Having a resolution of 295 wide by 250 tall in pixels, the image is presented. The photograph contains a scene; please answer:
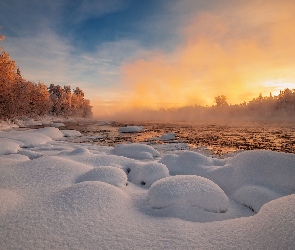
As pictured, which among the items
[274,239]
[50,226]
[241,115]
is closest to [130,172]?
[50,226]

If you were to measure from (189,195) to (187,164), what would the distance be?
3.47 meters

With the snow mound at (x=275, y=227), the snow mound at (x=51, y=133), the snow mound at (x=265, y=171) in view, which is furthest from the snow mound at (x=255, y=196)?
the snow mound at (x=51, y=133)

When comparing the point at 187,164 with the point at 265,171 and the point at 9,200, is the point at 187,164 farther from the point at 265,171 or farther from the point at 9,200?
the point at 9,200

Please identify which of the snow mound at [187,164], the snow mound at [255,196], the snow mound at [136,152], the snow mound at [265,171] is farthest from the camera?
the snow mound at [136,152]

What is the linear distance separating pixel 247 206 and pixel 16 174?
5420 mm

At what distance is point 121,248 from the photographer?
94.9 inches

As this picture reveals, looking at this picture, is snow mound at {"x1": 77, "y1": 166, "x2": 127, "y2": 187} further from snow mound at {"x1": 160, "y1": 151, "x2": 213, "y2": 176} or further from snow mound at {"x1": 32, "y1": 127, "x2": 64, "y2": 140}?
snow mound at {"x1": 32, "y1": 127, "x2": 64, "y2": 140}

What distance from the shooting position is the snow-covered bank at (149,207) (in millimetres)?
2484

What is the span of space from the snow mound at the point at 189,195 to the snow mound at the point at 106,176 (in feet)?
3.93

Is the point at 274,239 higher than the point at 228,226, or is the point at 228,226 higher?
the point at 274,239

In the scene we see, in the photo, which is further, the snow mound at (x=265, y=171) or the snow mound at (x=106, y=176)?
the snow mound at (x=106, y=176)

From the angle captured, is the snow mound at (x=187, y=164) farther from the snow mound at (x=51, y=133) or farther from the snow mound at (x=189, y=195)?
the snow mound at (x=51, y=133)

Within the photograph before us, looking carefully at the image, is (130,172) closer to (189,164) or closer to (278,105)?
(189,164)

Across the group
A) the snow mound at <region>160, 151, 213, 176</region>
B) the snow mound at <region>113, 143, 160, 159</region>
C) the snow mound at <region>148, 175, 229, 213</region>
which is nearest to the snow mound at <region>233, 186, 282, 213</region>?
the snow mound at <region>148, 175, 229, 213</region>
